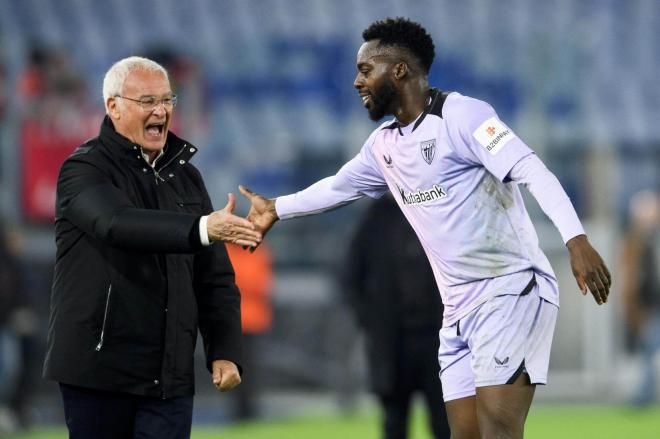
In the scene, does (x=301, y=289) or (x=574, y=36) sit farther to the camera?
(x=574, y=36)

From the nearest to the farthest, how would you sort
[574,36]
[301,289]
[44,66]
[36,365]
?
[36,365], [301,289], [44,66], [574,36]

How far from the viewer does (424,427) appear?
10055 millimetres

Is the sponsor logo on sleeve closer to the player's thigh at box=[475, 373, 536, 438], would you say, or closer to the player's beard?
the player's beard

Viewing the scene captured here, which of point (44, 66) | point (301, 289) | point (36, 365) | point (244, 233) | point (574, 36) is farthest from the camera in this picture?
point (574, 36)

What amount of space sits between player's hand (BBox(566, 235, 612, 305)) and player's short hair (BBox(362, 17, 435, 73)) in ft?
3.46

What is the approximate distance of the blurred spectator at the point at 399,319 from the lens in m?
6.53

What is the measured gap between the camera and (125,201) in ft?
13.0

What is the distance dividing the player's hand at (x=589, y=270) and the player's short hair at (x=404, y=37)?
105cm

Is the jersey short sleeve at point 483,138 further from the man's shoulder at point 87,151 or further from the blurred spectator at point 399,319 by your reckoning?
the blurred spectator at point 399,319

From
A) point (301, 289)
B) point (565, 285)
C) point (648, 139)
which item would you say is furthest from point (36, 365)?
point (648, 139)

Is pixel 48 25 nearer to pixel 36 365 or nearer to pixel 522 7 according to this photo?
pixel 36 365

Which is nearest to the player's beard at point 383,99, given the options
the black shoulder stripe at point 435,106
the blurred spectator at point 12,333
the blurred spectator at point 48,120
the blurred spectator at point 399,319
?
the black shoulder stripe at point 435,106

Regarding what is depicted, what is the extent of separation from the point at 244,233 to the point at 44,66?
1034cm

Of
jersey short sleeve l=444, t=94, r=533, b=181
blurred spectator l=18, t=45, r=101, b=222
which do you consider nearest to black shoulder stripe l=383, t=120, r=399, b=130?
jersey short sleeve l=444, t=94, r=533, b=181
